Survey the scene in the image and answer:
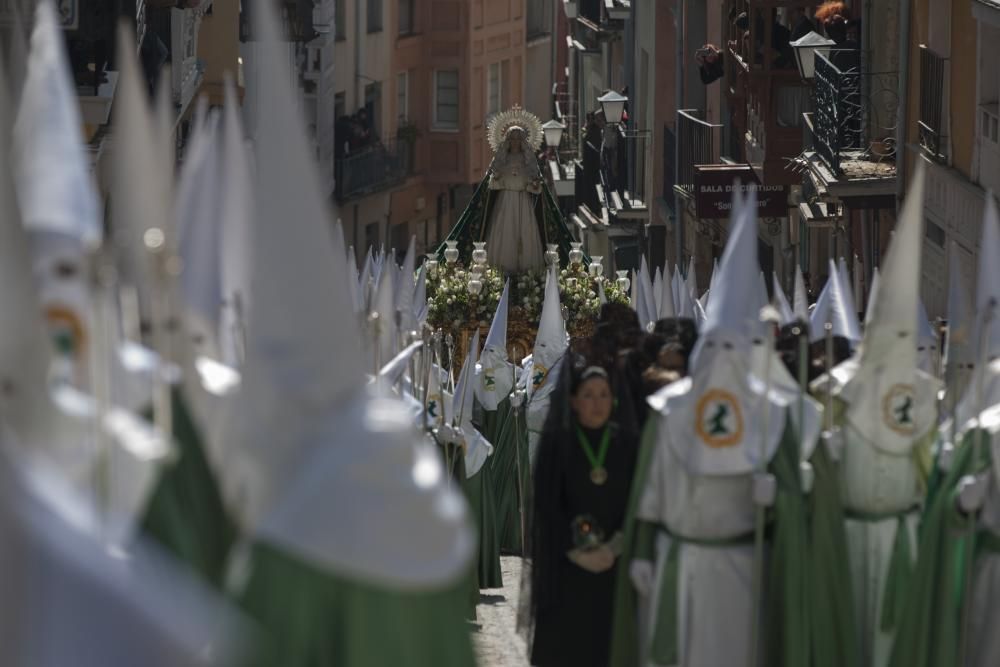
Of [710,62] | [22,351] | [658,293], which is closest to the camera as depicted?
[22,351]

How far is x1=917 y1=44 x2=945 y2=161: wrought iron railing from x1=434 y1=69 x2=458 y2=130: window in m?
31.9

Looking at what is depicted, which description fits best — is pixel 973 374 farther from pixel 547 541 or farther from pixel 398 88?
pixel 398 88

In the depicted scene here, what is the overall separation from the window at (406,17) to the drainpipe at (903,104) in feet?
101

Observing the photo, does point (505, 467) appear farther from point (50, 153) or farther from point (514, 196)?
point (50, 153)

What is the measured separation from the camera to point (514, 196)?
2098 cm

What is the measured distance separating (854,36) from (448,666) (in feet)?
60.5

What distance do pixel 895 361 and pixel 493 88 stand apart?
45301 millimetres

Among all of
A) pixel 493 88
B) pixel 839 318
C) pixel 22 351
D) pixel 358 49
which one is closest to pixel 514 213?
pixel 839 318

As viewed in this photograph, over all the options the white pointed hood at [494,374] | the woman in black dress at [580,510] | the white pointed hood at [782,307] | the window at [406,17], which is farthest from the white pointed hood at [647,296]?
the window at [406,17]

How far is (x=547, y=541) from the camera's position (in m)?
10.1

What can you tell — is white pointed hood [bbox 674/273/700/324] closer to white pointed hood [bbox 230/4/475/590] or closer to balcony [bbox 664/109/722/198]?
white pointed hood [bbox 230/4/475/590]

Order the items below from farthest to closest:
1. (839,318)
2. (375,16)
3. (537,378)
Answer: (375,16) → (537,378) → (839,318)

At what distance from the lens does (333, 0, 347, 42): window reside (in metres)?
46.4

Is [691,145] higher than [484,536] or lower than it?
lower
